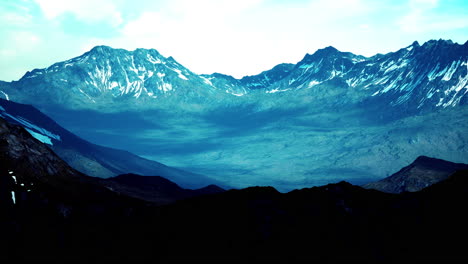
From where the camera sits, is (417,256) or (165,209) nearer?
(417,256)

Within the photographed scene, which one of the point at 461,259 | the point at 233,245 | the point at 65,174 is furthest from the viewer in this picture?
the point at 65,174

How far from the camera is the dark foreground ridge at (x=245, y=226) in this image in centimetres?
10569

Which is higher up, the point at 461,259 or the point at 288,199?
the point at 288,199

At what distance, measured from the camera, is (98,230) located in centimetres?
11700

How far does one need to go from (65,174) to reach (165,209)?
135 feet

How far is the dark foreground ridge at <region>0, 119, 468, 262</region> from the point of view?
347 feet

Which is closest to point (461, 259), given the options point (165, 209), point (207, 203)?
point (207, 203)

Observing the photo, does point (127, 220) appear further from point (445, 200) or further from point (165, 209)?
point (445, 200)

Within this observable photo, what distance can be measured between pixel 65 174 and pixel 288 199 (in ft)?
196

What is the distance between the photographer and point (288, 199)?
116000mm

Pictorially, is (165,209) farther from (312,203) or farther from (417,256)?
(417,256)

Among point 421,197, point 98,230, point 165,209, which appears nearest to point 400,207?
point 421,197

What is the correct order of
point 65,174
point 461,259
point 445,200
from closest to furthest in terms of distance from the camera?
point 461,259 < point 445,200 < point 65,174

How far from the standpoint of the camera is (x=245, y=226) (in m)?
110
